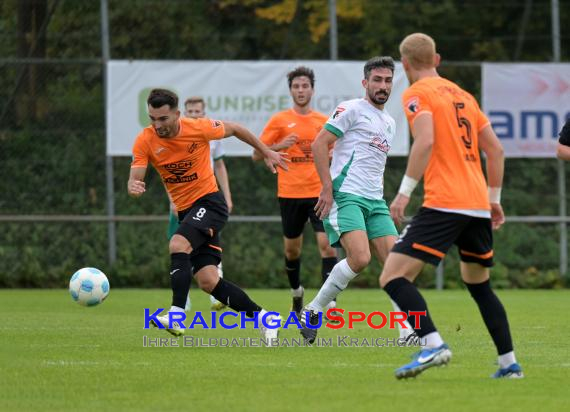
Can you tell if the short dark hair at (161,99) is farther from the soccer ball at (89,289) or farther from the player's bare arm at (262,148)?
the soccer ball at (89,289)

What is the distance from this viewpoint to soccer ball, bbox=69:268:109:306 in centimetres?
980

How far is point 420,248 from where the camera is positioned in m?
6.56

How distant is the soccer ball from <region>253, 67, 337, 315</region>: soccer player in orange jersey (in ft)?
8.05

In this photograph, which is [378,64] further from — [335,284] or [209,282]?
[209,282]

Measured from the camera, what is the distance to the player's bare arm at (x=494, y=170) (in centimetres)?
673

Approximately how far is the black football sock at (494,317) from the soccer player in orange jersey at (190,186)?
236 centimetres

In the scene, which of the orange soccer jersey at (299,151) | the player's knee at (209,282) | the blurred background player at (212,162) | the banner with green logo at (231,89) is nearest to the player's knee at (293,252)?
the orange soccer jersey at (299,151)

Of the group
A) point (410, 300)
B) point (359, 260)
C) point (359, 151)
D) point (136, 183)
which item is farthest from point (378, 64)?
point (410, 300)

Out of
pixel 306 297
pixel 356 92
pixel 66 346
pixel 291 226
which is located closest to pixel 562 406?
pixel 66 346

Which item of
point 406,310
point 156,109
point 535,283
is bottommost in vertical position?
point 535,283

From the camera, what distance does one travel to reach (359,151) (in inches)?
356

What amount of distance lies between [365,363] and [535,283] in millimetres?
10308

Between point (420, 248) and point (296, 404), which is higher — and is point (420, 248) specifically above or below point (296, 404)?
above

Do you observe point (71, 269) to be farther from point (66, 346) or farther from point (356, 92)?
point (66, 346)
